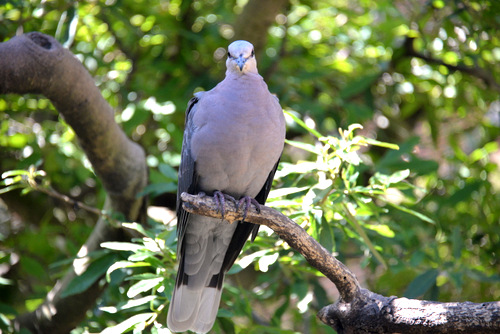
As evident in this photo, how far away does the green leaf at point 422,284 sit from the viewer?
2.87m

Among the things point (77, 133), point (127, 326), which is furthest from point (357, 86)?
point (127, 326)

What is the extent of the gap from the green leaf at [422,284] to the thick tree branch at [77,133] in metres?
1.68

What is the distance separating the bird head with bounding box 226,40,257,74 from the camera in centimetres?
270

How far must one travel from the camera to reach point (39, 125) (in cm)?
432

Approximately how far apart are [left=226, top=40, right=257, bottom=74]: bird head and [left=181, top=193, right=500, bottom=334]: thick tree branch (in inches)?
29.3

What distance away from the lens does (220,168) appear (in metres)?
2.59

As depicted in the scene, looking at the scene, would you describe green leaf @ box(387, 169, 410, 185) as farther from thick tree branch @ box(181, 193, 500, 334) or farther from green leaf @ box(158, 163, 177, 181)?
green leaf @ box(158, 163, 177, 181)

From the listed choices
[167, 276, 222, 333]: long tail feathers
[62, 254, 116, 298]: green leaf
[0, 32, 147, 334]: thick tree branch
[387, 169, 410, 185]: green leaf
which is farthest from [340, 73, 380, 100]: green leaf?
[62, 254, 116, 298]: green leaf

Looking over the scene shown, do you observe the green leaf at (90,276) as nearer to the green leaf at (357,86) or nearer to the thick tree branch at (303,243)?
the thick tree branch at (303,243)

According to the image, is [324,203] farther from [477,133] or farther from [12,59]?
Answer: [477,133]

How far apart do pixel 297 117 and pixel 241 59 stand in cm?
74

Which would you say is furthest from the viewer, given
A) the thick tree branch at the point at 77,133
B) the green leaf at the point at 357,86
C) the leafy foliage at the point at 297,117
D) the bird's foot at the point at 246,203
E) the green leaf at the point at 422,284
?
the green leaf at the point at 357,86

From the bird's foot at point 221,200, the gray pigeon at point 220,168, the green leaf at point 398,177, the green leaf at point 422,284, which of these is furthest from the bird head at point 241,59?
the green leaf at point 422,284

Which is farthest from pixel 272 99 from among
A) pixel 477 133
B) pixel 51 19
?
pixel 477 133
